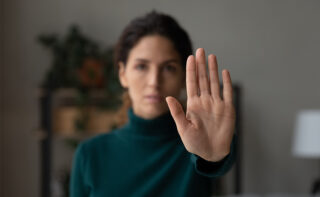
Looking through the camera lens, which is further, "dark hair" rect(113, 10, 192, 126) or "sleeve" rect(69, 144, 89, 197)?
"sleeve" rect(69, 144, 89, 197)

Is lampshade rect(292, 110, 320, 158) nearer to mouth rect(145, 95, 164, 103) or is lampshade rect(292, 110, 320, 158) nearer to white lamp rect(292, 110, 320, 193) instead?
white lamp rect(292, 110, 320, 193)

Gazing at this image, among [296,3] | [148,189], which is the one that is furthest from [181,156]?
[296,3]

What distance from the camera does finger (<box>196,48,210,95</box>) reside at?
18 centimetres

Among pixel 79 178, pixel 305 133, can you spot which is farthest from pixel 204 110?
pixel 305 133

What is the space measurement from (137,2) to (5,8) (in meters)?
0.68

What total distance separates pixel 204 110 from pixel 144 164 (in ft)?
0.48

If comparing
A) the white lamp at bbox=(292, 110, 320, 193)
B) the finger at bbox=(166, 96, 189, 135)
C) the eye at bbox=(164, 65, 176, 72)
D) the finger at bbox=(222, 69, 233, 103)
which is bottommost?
the white lamp at bbox=(292, 110, 320, 193)

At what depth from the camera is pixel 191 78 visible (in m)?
0.18

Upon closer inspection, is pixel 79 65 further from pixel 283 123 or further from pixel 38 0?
pixel 283 123

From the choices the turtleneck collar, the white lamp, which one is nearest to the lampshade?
the white lamp

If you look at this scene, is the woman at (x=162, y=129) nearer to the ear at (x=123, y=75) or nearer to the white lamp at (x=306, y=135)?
the ear at (x=123, y=75)

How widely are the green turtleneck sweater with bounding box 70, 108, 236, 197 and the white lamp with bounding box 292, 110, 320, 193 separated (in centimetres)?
27

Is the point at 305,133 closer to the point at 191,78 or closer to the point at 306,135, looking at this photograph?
the point at 306,135

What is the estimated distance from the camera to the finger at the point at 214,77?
18 cm
